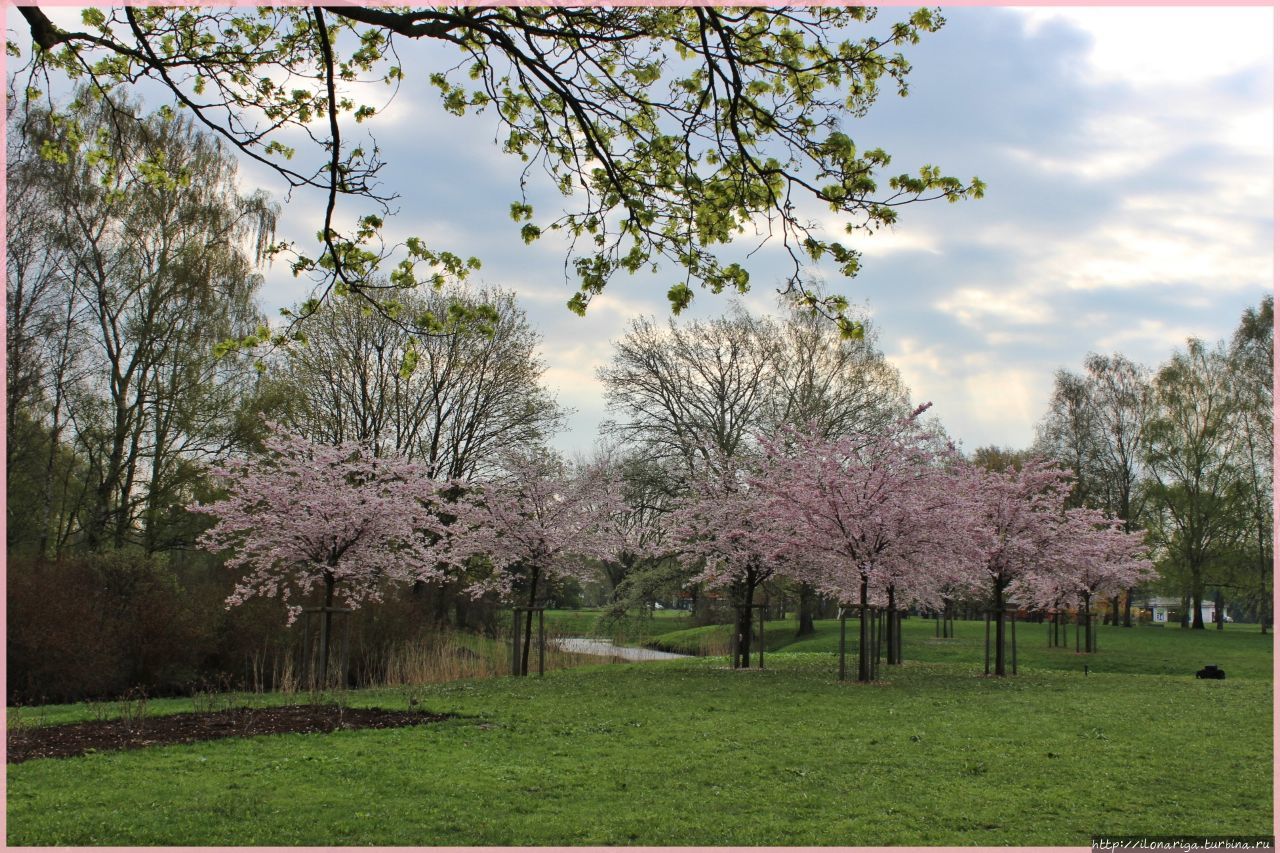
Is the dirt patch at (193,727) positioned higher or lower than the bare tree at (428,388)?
lower

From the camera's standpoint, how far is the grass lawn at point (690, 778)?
18.9 ft

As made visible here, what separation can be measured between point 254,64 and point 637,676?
1321 cm

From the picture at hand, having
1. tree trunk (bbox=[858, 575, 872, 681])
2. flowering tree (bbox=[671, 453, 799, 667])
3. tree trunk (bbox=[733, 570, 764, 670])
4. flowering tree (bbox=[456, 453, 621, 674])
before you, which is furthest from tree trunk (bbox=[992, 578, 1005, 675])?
flowering tree (bbox=[456, 453, 621, 674])

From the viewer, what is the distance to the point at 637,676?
686 inches

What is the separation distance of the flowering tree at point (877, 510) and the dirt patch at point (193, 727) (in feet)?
25.2

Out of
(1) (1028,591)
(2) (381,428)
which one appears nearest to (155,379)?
(2) (381,428)

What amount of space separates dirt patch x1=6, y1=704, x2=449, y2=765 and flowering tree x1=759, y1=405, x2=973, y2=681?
7.69 m

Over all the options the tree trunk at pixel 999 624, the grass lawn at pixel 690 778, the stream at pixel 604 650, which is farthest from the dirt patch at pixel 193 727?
the stream at pixel 604 650

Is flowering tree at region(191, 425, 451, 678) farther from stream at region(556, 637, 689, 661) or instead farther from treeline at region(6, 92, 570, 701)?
stream at region(556, 637, 689, 661)

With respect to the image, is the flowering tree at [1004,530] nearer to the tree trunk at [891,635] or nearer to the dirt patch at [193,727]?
the tree trunk at [891,635]

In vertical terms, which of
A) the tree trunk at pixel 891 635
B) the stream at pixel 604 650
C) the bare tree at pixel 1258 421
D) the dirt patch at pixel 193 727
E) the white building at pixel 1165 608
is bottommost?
the white building at pixel 1165 608

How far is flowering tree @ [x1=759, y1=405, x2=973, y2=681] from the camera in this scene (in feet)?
51.4

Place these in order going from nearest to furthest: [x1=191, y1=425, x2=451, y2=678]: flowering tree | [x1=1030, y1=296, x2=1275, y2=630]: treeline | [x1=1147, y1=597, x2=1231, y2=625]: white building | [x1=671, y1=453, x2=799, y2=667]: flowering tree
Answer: [x1=191, y1=425, x2=451, y2=678]: flowering tree, [x1=671, y1=453, x2=799, y2=667]: flowering tree, [x1=1030, y1=296, x2=1275, y2=630]: treeline, [x1=1147, y1=597, x2=1231, y2=625]: white building

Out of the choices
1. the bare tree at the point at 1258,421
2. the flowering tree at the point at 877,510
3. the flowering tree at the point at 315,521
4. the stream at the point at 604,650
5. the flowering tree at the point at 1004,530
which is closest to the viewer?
the flowering tree at the point at 315,521
